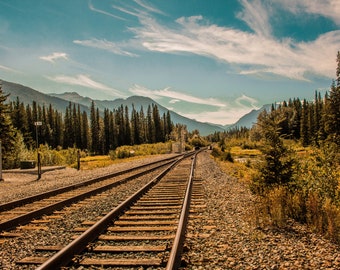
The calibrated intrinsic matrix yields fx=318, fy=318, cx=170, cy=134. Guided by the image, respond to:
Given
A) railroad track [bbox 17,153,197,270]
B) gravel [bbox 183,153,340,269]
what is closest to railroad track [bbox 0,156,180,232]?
railroad track [bbox 17,153,197,270]

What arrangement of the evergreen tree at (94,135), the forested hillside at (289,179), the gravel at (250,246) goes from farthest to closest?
the evergreen tree at (94,135)
the forested hillside at (289,179)
the gravel at (250,246)

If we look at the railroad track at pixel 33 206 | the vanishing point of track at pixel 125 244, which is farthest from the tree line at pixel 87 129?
the vanishing point of track at pixel 125 244

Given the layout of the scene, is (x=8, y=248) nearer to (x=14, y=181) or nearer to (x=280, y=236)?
(x=280, y=236)

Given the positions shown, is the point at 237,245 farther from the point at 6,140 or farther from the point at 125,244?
the point at 6,140

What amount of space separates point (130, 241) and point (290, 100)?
605 feet

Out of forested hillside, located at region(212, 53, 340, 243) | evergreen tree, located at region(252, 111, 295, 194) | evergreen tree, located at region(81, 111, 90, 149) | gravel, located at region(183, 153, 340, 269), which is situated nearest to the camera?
gravel, located at region(183, 153, 340, 269)

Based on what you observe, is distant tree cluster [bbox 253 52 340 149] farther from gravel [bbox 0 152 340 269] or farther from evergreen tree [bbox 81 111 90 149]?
evergreen tree [bbox 81 111 90 149]

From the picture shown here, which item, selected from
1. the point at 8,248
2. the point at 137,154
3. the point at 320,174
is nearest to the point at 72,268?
the point at 8,248

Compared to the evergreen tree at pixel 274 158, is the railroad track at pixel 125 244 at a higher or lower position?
lower

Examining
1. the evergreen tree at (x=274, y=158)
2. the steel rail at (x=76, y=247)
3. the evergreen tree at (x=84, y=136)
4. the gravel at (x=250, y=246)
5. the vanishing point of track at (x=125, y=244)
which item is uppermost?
the evergreen tree at (x=84, y=136)

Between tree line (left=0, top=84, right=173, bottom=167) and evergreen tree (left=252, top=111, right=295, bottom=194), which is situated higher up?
tree line (left=0, top=84, right=173, bottom=167)

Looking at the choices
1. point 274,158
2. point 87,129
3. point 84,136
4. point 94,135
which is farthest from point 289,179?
point 87,129

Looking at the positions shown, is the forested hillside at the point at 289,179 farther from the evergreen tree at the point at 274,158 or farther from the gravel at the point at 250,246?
the gravel at the point at 250,246

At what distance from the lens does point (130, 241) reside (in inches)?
203
